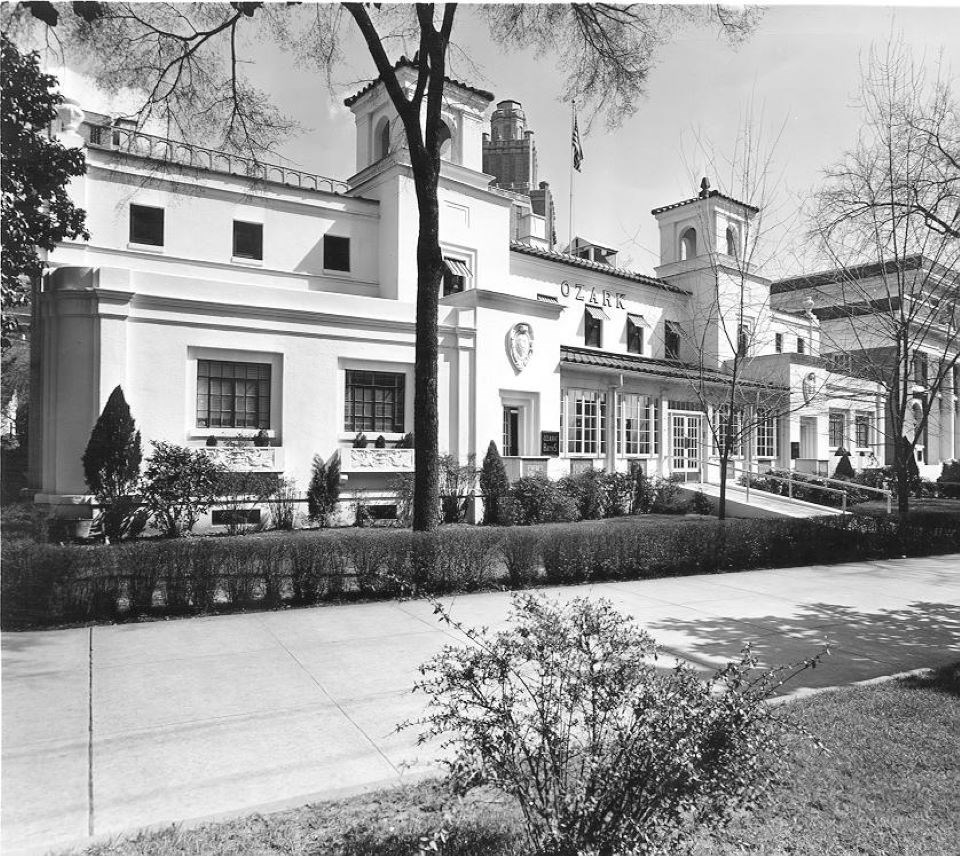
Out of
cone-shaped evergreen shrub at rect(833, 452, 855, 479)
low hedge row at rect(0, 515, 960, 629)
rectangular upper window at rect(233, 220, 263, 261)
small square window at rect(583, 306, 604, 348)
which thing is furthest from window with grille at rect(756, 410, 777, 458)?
rectangular upper window at rect(233, 220, 263, 261)

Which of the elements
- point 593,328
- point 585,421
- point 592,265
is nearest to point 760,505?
point 585,421

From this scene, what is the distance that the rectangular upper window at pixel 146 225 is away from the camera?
17.8 metres

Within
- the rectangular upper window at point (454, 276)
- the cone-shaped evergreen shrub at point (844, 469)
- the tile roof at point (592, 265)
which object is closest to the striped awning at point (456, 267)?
the rectangular upper window at point (454, 276)

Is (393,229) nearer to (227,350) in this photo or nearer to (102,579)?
(227,350)

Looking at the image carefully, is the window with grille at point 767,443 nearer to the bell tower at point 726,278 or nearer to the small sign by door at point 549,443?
the bell tower at point 726,278

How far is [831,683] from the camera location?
18.2 feet

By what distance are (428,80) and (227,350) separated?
7744mm

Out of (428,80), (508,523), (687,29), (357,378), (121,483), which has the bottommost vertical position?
(508,523)

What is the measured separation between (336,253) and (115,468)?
34.1 ft

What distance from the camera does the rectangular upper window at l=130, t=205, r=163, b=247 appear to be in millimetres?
17781

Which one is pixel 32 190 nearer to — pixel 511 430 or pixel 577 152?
pixel 577 152

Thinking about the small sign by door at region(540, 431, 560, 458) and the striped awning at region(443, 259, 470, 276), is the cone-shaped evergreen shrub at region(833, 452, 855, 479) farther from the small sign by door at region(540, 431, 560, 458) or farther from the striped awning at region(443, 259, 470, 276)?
the striped awning at region(443, 259, 470, 276)

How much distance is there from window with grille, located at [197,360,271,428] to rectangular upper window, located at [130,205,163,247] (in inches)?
210

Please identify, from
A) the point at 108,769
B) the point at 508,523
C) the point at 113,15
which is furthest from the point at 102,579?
the point at 508,523
